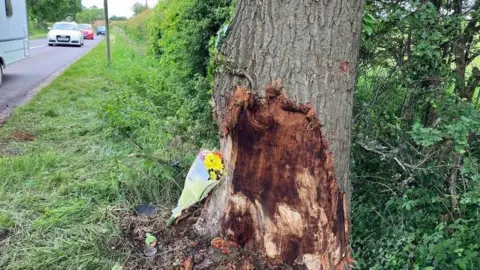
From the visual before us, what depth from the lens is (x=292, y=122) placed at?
2.02m

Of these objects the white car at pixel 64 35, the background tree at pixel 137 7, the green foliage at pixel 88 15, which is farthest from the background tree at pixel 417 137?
the green foliage at pixel 88 15

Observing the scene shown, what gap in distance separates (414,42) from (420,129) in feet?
2.16

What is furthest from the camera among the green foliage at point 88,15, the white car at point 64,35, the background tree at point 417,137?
the green foliage at point 88,15

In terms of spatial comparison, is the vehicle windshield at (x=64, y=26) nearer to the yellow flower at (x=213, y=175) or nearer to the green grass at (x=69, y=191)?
the green grass at (x=69, y=191)

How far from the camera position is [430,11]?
7.60 feet

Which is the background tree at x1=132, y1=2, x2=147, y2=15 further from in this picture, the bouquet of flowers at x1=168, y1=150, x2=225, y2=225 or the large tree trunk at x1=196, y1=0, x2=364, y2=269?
the large tree trunk at x1=196, y1=0, x2=364, y2=269

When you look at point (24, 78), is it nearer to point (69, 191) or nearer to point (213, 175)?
point (69, 191)

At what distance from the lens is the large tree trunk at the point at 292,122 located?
1.97 m

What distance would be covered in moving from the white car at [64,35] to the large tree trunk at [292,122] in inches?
894

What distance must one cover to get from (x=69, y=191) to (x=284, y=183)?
6.94 ft

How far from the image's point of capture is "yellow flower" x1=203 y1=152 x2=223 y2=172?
2.36 meters

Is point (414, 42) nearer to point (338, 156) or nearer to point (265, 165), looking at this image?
point (338, 156)

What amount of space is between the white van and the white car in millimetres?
13210

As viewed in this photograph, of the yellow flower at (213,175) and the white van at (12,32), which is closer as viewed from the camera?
the yellow flower at (213,175)
